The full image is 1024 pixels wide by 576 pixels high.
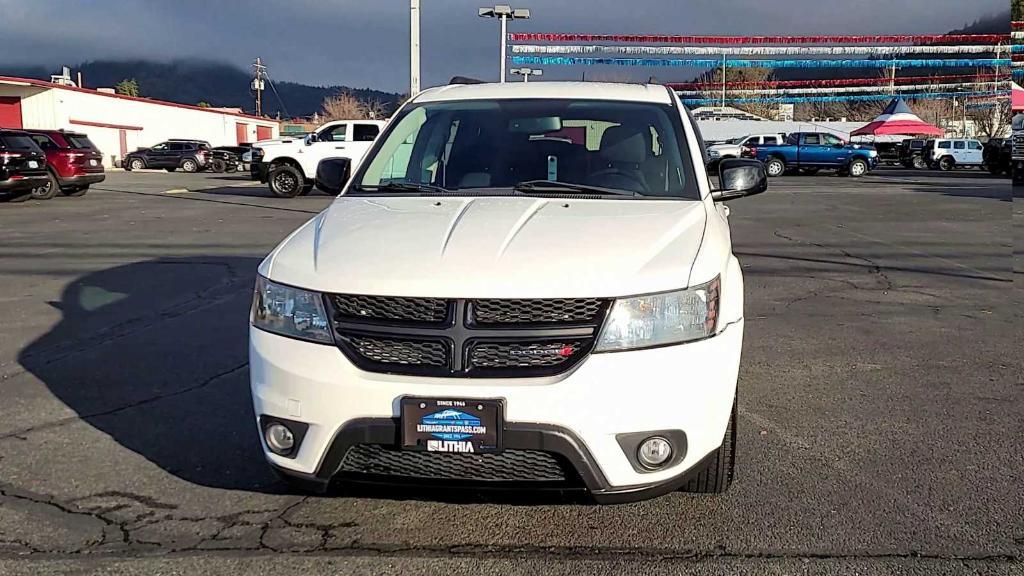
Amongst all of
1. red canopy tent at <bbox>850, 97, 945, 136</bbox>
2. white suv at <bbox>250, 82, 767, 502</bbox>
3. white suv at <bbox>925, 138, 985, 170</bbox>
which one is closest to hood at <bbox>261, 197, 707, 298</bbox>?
white suv at <bbox>250, 82, 767, 502</bbox>

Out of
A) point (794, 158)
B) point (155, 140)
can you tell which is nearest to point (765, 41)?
point (794, 158)

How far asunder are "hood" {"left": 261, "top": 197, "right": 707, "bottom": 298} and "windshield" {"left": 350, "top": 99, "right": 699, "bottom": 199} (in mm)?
451

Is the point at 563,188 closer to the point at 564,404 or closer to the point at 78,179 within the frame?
the point at 564,404

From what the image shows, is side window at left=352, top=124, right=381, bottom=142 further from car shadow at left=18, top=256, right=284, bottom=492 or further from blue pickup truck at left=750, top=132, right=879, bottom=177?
blue pickup truck at left=750, top=132, right=879, bottom=177

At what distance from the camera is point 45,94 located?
43469 millimetres

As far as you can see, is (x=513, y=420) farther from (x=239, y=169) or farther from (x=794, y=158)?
(x=239, y=169)

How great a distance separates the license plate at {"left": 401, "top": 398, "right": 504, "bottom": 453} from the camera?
2.89 metres

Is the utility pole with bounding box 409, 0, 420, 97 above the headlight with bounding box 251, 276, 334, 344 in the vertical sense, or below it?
above

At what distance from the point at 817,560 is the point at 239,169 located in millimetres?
47166

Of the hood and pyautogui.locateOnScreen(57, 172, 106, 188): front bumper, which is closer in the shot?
the hood

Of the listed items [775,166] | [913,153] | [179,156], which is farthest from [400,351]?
[913,153]

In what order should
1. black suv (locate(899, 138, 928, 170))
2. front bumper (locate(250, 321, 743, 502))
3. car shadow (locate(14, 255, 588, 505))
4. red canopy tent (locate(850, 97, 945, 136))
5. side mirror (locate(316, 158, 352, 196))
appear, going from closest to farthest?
front bumper (locate(250, 321, 743, 502)) < car shadow (locate(14, 255, 588, 505)) < side mirror (locate(316, 158, 352, 196)) < black suv (locate(899, 138, 928, 170)) < red canopy tent (locate(850, 97, 945, 136))

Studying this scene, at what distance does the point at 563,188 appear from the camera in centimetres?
418

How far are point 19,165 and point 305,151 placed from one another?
6190 millimetres
